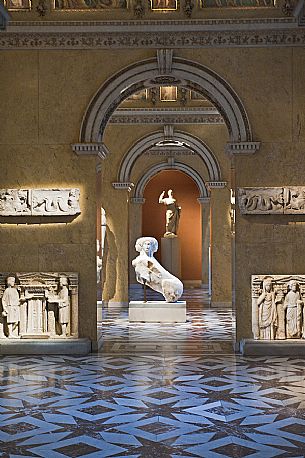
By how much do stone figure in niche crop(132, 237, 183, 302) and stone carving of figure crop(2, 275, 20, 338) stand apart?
530 centimetres

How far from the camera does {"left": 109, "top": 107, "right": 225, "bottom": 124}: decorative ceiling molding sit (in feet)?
61.9

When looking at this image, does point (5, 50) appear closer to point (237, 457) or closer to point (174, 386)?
point (174, 386)

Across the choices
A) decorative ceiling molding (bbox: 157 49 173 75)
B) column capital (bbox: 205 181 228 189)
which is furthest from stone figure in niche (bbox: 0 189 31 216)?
column capital (bbox: 205 181 228 189)

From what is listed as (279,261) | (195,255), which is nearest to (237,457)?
(279,261)

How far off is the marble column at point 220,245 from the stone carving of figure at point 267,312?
7447mm

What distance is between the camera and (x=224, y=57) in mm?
11805

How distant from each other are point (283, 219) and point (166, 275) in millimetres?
5577

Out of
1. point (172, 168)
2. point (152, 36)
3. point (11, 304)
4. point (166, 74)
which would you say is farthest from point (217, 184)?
point (11, 304)

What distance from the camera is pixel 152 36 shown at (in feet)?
38.5

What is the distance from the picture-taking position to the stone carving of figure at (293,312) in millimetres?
11453

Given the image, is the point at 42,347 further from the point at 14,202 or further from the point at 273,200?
the point at 273,200

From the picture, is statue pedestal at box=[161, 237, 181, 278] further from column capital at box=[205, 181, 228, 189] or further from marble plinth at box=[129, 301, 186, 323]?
marble plinth at box=[129, 301, 186, 323]

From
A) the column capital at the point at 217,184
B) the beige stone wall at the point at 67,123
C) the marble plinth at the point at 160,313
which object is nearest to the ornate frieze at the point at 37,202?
the beige stone wall at the point at 67,123

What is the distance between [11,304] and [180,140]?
914cm
